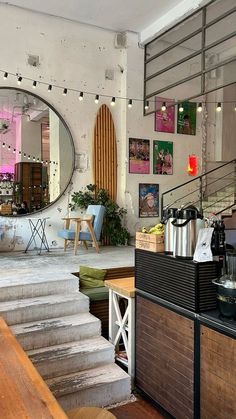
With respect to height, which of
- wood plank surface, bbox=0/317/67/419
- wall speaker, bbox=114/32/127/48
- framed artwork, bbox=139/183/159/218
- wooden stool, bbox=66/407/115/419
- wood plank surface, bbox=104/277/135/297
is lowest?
wooden stool, bbox=66/407/115/419

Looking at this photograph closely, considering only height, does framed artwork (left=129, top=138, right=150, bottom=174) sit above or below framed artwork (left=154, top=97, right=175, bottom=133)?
below

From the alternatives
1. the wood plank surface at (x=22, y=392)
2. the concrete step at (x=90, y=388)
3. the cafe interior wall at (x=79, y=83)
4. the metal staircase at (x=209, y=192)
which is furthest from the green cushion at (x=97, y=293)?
the metal staircase at (x=209, y=192)

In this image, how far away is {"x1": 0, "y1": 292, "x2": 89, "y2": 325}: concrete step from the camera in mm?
3324

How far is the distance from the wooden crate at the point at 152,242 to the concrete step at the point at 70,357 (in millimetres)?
1096

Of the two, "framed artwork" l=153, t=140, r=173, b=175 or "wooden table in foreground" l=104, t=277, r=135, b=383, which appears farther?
"framed artwork" l=153, t=140, r=173, b=175

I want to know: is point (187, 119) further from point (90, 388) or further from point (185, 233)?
point (90, 388)

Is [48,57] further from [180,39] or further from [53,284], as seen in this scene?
[53,284]

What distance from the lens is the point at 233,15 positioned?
5.26 metres

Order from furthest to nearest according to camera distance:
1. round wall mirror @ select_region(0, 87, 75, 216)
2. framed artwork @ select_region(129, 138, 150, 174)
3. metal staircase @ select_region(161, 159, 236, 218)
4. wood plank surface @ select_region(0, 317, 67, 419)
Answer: metal staircase @ select_region(161, 159, 236, 218)
framed artwork @ select_region(129, 138, 150, 174)
round wall mirror @ select_region(0, 87, 75, 216)
wood plank surface @ select_region(0, 317, 67, 419)

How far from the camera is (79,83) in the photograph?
6711mm

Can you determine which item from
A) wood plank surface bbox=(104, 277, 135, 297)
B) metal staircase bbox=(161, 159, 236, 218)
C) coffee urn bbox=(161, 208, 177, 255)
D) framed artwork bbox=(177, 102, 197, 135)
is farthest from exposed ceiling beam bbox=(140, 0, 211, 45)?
wood plank surface bbox=(104, 277, 135, 297)

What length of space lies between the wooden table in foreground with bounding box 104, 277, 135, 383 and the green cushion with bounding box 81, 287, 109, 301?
591 millimetres

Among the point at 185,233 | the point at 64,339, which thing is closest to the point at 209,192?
the point at 64,339

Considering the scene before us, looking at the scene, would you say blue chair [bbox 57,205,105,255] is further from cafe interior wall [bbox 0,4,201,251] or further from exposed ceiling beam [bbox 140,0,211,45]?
exposed ceiling beam [bbox 140,0,211,45]
